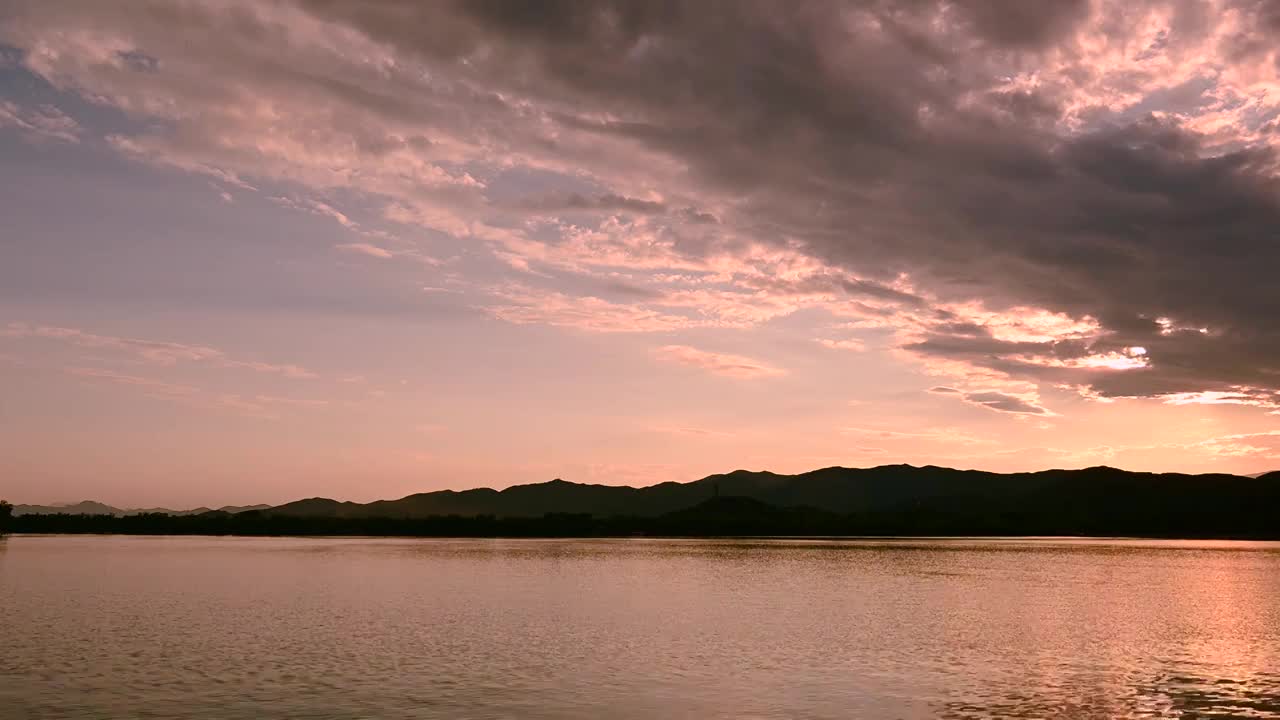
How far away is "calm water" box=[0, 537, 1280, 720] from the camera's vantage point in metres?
35.8

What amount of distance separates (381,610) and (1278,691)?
5460cm

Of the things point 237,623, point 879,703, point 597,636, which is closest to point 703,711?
point 879,703

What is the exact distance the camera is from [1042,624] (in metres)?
65.6

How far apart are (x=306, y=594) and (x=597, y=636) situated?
3822cm

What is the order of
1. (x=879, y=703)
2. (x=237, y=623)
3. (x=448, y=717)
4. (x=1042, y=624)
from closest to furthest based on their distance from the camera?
(x=448, y=717) → (x=879, y=703) → (x=237, y=623) → (x=1042, y=624)

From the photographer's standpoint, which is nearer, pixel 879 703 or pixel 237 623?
pixel 879 703

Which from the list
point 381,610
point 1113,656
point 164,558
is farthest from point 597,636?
point 164,558

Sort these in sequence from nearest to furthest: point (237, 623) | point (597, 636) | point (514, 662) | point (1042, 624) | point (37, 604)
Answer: point (514, 662) → point (597, 636) → point (237, 623) → point (1042, 624) → point (37, 604)

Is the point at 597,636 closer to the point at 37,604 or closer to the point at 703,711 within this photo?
the point at 703,711

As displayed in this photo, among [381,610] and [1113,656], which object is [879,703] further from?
[381,610]

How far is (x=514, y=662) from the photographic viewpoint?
151 ft

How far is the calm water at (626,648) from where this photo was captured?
35750mm

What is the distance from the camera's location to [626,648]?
51781 mm

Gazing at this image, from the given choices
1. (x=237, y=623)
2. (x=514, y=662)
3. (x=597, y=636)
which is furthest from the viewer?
(x=237, y=623)
